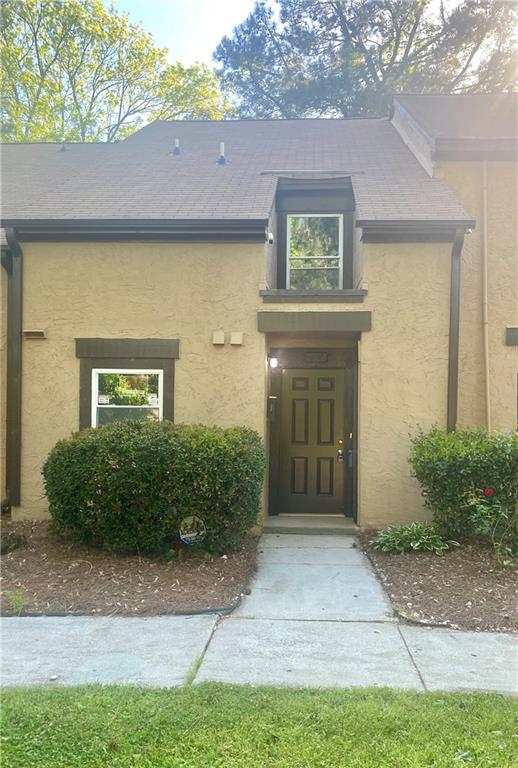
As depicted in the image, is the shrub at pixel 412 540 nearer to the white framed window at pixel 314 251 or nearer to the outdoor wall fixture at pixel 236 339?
the outdoor wall fixture at pixel 236 339

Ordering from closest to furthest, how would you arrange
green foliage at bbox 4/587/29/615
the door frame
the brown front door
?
green foliage at bbox 4/587/29/615 < the door frame < the brown front door

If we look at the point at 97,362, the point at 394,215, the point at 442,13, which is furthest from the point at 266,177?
the point at 442,13

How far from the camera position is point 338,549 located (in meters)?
6.46

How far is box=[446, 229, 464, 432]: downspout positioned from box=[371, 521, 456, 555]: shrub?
1523mm

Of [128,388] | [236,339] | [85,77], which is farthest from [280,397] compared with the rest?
[85,77]

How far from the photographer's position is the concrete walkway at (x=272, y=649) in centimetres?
336

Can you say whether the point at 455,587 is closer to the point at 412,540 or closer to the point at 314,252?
the point at 412,540

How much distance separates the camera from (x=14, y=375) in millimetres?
7168

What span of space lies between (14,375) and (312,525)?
4743mm

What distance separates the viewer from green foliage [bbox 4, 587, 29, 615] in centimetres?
450

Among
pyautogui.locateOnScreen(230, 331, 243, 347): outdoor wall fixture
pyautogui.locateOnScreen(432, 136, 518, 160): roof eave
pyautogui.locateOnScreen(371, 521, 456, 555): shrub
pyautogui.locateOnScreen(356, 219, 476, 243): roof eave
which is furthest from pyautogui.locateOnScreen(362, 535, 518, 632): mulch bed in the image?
pyautogui.locateOnScreen(432, 136, 518, 160): roof eave

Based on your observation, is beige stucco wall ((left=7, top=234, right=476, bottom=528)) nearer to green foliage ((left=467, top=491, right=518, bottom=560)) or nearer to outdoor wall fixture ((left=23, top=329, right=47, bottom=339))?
outdoor wall fixture ((left=23, top=329, right=47, bottom=339))

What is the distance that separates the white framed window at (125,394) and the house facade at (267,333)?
20mm

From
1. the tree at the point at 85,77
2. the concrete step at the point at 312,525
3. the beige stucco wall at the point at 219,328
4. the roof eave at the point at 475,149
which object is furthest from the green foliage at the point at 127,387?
the tree at the point at 85,77
